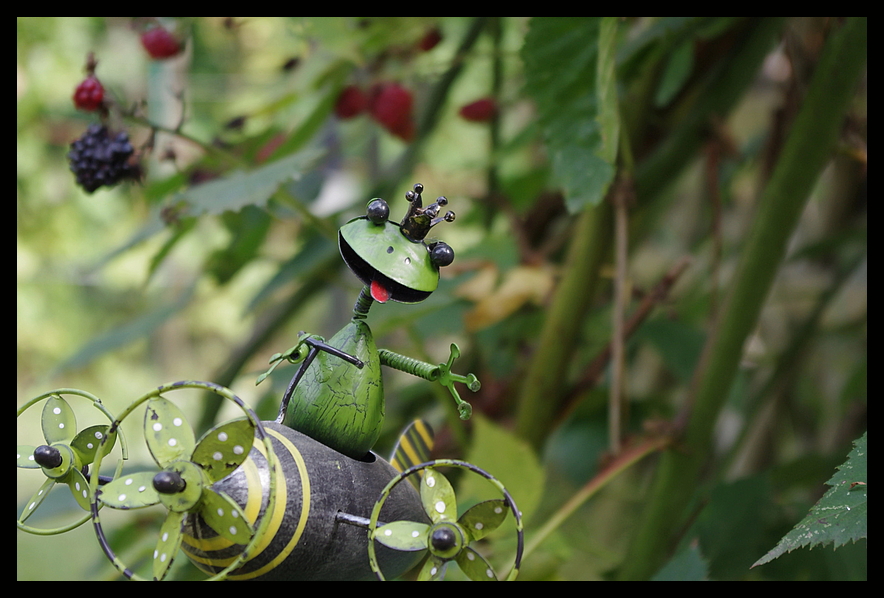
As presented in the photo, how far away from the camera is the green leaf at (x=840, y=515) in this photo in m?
0.16

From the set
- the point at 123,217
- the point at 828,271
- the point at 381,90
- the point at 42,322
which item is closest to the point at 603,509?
the point at 828,271

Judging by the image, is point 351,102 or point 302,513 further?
point 351,102

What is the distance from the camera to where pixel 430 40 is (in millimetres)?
458

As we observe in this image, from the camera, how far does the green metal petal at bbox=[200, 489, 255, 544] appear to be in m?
0.15

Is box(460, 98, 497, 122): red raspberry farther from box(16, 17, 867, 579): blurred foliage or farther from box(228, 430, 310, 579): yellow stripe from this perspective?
box(228, 430, 310, 579): yellow stripe

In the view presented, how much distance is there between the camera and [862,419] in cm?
52

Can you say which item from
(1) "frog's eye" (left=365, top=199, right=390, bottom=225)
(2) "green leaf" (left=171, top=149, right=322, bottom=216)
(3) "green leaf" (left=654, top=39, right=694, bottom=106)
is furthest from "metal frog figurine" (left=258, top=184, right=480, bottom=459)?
(3) "green leaf" (left=654, top=39, right=694, bottom=106)

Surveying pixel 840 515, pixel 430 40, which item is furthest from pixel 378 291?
pixel 430 40

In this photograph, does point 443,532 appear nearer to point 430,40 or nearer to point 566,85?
point 566,85

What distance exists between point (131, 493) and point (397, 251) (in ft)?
0.27

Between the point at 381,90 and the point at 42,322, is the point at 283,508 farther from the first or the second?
the point at 42,322

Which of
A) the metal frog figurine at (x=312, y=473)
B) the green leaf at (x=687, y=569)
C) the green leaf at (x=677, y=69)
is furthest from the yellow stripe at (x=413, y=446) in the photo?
the green leaf at (x=677, y=69)

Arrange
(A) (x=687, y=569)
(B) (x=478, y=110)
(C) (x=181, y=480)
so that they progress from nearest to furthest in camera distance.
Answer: (C) (x=181, y=480)
(A) (x=687, y=569)
(B) (x=478, y=110)

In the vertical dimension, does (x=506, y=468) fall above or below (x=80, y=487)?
below
